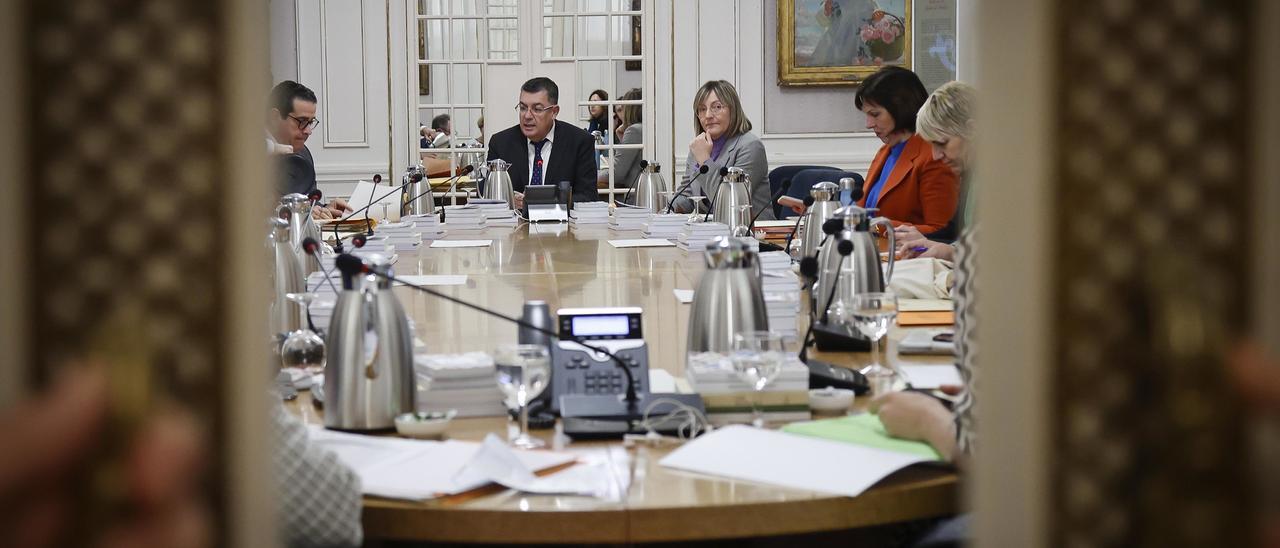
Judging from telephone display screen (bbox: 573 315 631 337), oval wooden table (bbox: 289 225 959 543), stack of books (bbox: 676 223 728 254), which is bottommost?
oval wooden table (bbox: 289 225 959 543)

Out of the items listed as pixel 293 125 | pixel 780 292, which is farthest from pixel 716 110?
pixel 780 292

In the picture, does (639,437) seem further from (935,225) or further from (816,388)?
(935,225)

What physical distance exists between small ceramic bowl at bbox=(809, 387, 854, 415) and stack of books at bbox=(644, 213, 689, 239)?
10.2 feet

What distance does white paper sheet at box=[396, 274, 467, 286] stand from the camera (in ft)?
12.0

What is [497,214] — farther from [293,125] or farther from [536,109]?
[536,109]

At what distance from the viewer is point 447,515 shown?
1445 mm

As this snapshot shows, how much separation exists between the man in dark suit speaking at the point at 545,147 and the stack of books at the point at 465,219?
4.04 feet

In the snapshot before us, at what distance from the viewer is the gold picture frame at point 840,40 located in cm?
822

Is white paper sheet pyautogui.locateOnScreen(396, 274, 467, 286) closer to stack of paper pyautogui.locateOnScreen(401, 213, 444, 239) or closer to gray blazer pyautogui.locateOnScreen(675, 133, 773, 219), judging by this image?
stack of paper pyautogui.locateOnScreen(401, 213, 444, 239)

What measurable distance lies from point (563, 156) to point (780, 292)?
4.66 meters

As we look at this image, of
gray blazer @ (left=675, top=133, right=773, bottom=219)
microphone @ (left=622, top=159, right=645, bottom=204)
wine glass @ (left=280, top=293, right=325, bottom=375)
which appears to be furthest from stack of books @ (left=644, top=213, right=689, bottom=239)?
wine glass @ (left=280, top=293, right=325, bottom=375)

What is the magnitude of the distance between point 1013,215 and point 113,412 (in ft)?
1.84

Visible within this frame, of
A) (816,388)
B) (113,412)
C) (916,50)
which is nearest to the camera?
(113,412)

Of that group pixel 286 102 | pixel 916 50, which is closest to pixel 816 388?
pixel 286 102
